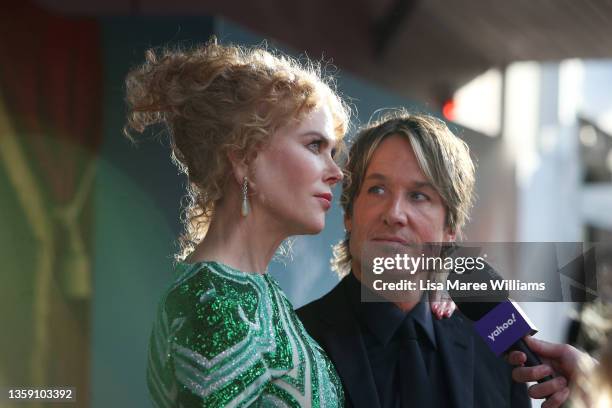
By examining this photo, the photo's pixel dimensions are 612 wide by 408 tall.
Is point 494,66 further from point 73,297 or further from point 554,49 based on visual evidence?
point 73,297

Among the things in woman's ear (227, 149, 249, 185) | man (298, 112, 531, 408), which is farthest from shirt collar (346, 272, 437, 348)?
woman's ear (227, 149, 249, 185)

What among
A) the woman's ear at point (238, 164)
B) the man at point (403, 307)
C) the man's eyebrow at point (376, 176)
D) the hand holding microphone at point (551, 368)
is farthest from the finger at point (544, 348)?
the woman's ear at point (238, 164)

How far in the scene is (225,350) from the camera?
3.85ft

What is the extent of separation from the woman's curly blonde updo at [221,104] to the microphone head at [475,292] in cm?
32

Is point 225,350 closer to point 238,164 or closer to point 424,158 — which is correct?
point 238,164

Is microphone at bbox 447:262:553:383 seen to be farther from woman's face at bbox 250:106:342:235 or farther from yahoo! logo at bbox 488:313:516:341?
woman's face at bbox 250:106:342:235

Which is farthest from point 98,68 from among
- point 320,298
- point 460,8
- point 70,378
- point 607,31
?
point 607,31

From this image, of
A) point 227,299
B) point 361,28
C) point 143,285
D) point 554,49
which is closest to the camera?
point 227,299

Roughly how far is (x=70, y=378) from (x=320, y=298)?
78 centimetres

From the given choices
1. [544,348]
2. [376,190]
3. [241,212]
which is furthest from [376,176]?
[544,348]

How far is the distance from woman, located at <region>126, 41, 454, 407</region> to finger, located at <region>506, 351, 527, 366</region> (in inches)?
9.8

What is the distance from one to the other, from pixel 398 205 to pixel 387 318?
7.1 inches

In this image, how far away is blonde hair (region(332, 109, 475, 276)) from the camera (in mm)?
1484

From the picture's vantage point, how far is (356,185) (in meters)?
1.52
